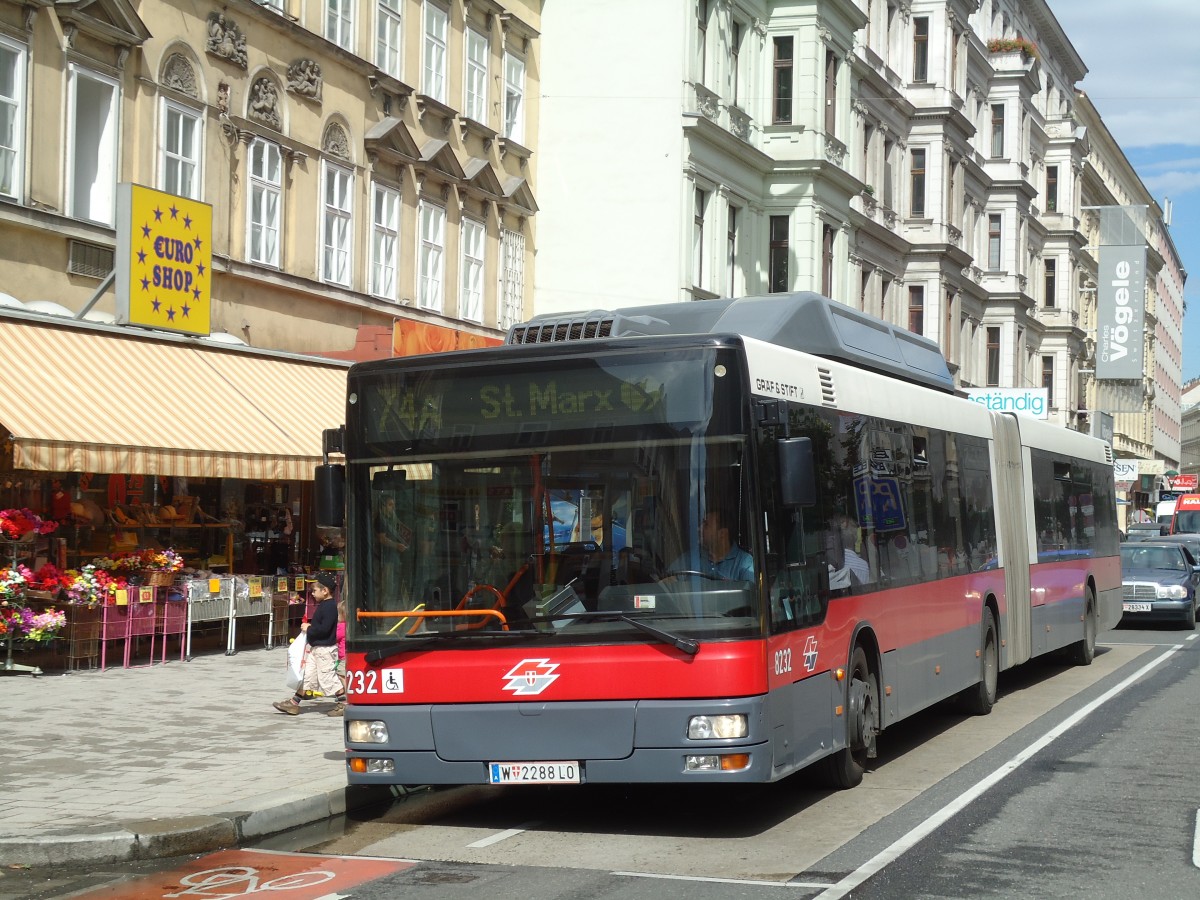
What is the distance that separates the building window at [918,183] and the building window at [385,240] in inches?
1096

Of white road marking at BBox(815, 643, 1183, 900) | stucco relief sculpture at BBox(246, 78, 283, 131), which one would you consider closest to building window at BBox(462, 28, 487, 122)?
stucco relief sculpture at BBox(246, 78, 283, 131)

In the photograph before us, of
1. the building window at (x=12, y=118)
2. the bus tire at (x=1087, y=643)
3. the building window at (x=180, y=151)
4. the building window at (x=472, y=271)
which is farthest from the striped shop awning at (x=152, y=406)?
the bus tire at (x=1087, y=643)

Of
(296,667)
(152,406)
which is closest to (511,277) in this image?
(152,406)

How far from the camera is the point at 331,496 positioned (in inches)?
384

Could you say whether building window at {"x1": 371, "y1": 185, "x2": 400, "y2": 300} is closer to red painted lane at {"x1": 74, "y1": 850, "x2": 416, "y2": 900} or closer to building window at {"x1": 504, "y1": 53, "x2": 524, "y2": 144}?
building window at {"x1": 504, "y1": 53, "x2": 524, "y2": 144}

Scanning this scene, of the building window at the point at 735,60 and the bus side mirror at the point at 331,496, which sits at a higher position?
the building window at the point at 735,60

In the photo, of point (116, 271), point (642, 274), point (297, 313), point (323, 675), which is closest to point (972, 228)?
point (642, 274)

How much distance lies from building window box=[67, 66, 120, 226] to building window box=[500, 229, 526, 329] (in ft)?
35.9

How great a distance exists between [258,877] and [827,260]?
32.4 m

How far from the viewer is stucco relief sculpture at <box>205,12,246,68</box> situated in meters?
20.9

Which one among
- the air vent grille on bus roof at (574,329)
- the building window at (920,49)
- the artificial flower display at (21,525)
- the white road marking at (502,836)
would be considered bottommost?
the white road marking at (502,836)

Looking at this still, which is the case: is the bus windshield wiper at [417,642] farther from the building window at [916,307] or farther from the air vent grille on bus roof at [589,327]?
the building window at [916,307]

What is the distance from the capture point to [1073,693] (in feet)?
57.1

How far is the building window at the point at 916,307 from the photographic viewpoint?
1965 inches
